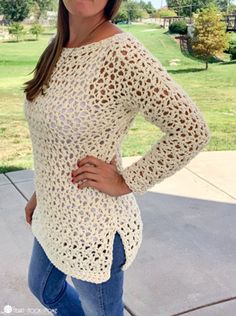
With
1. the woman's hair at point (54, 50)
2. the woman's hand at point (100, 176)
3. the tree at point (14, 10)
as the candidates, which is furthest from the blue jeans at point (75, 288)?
the tree at point (14, 10)

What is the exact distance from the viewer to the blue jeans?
1478mm

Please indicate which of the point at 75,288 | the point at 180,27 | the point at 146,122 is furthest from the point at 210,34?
the point at 75,288

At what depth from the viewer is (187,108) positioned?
1.37 m

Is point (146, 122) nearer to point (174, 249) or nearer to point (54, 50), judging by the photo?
point (174, 249)

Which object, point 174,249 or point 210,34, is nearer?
point 174,249

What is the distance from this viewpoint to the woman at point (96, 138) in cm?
132

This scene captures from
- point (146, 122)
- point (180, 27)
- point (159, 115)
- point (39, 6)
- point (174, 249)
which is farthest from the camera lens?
point (39, 6)

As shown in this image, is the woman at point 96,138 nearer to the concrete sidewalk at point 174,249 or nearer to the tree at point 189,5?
the concrete sidewalk at point 174,249

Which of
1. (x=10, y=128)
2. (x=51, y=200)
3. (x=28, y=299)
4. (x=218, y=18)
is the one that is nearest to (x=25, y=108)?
(x=51, y=200)

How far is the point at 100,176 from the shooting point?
1.41 m

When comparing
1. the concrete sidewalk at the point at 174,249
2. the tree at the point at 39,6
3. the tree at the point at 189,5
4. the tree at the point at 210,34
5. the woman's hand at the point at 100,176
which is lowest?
the tree at the point at 39,6

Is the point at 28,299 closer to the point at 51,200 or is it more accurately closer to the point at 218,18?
the point at 51,200

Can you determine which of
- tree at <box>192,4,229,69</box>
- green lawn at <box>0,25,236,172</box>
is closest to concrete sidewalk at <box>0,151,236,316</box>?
green lawn at <box>0,25,236,172</box>

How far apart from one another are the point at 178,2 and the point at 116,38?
47.2 m
